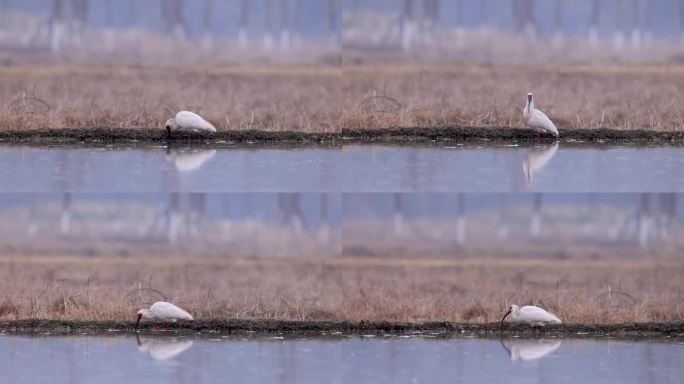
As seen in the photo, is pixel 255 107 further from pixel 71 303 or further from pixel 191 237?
pixel 71 303

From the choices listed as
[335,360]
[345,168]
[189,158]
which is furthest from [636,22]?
[335,360]

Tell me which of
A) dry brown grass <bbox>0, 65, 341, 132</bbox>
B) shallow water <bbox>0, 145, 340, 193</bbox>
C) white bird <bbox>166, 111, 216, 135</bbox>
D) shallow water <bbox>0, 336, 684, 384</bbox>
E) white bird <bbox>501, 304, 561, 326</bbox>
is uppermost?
dry brown grass <bbox>0, 65, 341, 132</bbox>

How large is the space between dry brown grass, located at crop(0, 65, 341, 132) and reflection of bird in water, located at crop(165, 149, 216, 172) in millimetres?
838

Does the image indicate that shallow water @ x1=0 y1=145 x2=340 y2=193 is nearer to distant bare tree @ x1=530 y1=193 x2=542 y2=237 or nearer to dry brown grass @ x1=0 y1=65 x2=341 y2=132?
dry brown grass @ x1=0 y1=65 x2=341 y2=132

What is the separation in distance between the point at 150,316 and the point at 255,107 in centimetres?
588

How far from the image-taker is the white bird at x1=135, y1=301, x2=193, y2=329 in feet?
52.1

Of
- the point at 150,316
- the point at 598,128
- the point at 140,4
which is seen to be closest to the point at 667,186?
the point at 598,128

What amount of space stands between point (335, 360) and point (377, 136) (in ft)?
15.3

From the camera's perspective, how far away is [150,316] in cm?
1589

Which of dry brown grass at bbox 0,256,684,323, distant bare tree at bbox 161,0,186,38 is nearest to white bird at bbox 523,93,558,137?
dry brown grass at bbox 0,256,684,323

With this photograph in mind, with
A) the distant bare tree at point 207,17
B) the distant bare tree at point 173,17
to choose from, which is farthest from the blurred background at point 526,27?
the distant bare tree at point 173,17

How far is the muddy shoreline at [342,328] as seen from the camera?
15859mm

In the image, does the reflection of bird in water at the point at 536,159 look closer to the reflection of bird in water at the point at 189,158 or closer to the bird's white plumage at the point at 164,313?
the reflection of bird in water at the point at 189,158

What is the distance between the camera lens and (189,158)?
1795cm
